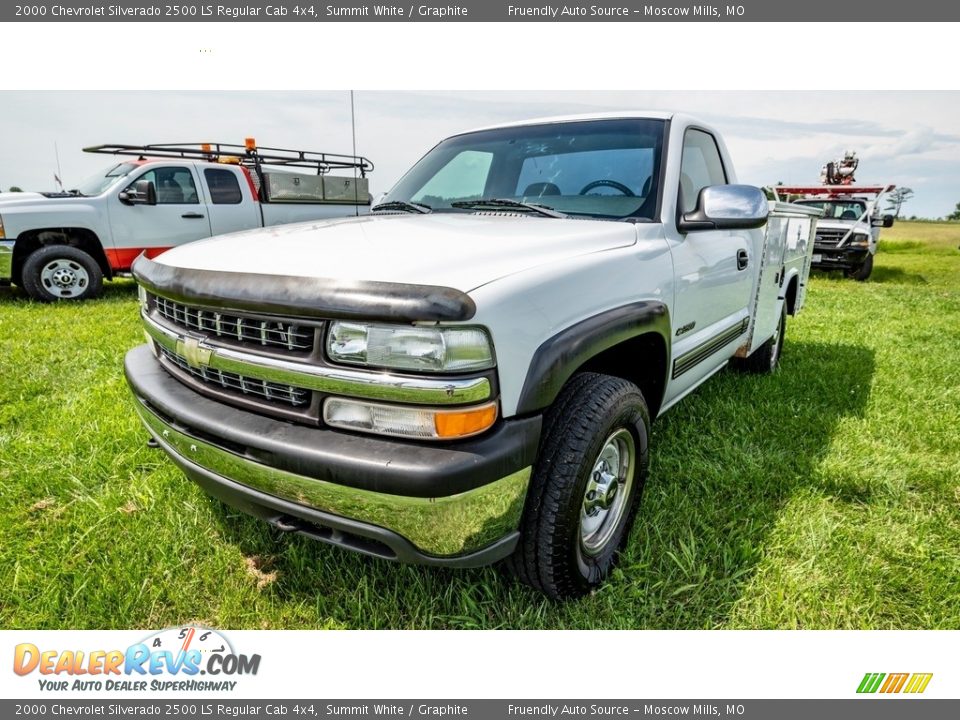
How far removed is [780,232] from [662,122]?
1.67m

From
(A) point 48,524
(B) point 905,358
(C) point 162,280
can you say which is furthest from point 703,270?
(B) point 905,358

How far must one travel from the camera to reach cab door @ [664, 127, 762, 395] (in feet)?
8.25

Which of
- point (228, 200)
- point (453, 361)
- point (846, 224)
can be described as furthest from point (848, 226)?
point (453, 361)

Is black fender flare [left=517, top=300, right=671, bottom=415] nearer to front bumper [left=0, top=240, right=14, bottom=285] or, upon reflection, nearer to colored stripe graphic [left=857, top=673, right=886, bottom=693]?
colored stripe graphic [left=857, top=673, right=886, bottom=693]

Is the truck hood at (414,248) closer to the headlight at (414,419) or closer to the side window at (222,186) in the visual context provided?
the headlight at (414,419)

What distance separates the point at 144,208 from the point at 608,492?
7783mm

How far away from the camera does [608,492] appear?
7.06 feet

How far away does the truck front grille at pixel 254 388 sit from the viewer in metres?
1.65

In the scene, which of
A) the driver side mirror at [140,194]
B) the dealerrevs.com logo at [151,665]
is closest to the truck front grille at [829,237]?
the driver side mirror at [140,194]

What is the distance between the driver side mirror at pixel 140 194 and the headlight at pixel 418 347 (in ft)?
23.6

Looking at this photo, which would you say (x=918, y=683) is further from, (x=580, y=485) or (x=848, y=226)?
(x=848, y=226)

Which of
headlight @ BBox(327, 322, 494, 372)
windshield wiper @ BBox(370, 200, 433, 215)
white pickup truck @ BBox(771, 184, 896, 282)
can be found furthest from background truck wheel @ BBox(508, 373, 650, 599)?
white pickup truck @ BBox(771, 184, 896, 282)

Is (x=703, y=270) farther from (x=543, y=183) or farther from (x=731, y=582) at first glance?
(x=731, y=582)

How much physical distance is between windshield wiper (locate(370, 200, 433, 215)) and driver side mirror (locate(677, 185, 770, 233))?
1.18m
